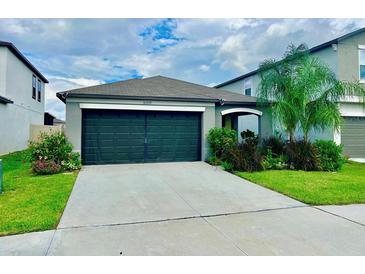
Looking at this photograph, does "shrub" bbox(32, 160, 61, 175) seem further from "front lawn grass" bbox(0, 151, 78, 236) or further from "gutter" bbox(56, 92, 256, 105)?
"gutter" bbox(56, 92, 256, 105)

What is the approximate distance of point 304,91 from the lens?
1045cm

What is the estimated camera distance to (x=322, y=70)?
1055cm

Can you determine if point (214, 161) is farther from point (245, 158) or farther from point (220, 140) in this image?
point (245, 158)

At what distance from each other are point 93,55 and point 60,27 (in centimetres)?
542

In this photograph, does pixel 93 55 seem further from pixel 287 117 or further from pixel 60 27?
pixel 287 117

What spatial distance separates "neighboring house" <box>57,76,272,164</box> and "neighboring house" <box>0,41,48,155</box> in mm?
6739

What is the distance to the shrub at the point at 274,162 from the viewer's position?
10.3 meters

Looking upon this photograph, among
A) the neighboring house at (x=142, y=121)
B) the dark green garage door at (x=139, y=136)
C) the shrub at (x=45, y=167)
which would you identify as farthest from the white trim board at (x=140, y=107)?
the shrub at (x=45, y=167)

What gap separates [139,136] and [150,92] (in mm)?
2176

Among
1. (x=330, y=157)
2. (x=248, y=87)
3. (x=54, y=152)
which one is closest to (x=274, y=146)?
(x=330, y=157)

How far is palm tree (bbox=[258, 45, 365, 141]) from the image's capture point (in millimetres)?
10375

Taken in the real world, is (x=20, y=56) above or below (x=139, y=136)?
above

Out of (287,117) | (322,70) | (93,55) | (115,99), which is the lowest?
(287,117)

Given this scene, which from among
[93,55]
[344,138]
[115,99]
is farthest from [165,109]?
[344,138]
